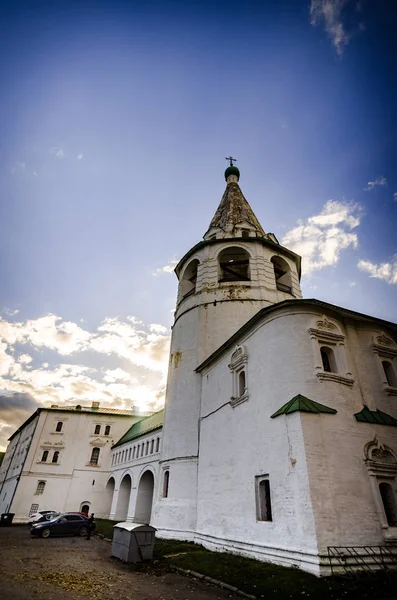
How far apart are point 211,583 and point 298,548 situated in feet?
8.10

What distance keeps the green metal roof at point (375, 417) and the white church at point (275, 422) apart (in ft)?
0.15

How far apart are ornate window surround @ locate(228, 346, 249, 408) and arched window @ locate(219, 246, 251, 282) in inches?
327

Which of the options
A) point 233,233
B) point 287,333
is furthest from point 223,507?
point 233,233

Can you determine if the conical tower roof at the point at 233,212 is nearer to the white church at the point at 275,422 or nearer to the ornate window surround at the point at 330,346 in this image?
the white church at the point at 275,422

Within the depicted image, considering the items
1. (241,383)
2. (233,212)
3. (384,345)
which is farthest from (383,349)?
(233,212)

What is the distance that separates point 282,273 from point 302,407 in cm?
1508

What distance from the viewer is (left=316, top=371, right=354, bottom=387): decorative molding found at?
11.5m

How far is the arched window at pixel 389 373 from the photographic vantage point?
522 inches

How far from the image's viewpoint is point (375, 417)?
37.0 feet

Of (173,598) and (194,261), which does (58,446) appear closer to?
(194,261)

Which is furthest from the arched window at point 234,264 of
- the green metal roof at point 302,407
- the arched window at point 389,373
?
the green metal roof at point 302,407

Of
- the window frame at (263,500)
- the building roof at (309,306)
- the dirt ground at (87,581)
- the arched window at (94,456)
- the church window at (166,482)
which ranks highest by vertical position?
the building roof at (309,306)

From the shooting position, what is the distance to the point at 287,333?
1284cm

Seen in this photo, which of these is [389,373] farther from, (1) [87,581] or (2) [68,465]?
(2) [68,465]
